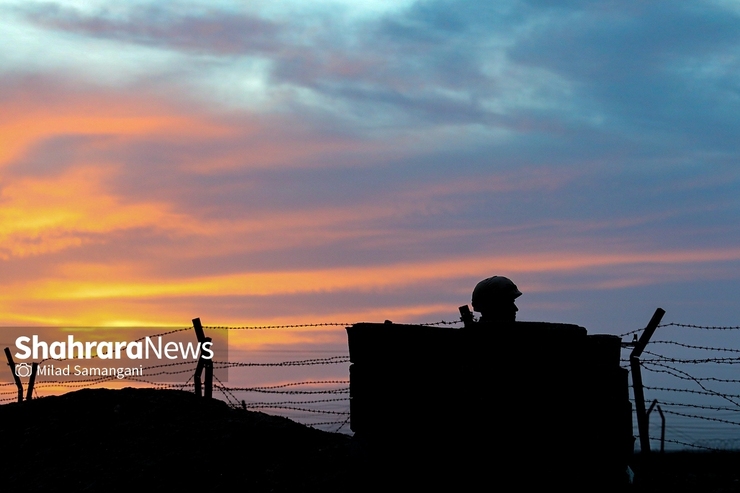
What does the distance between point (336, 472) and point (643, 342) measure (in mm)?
5578

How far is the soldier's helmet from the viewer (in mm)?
11219

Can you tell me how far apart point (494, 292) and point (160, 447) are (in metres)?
9.33

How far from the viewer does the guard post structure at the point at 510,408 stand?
9461 millimetres

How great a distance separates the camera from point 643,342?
15805mm

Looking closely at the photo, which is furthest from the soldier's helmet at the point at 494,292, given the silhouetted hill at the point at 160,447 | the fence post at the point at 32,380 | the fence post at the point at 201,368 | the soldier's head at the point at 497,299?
the fence post at the point at 32,380

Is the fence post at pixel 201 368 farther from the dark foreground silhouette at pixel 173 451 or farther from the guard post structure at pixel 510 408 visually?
the guard post structure at pixel 510 408

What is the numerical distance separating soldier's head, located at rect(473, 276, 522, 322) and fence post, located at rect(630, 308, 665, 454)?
5097 mm

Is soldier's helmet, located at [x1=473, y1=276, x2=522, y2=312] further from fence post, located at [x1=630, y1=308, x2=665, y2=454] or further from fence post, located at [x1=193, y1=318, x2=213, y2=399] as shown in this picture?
fence post, located at [x1=193, y1=318, x2=213, y2=399]

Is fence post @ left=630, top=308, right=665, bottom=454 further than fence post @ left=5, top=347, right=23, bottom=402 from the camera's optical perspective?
No

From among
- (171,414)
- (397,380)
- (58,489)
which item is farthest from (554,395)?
(171,414)

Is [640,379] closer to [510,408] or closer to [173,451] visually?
[510,408]

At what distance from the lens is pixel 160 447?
18000mm

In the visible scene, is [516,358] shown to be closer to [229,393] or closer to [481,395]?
[481,395]

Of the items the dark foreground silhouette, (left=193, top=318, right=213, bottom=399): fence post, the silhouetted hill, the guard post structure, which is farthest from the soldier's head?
(left=193, top=318, right=213, bottom=399): fence post
